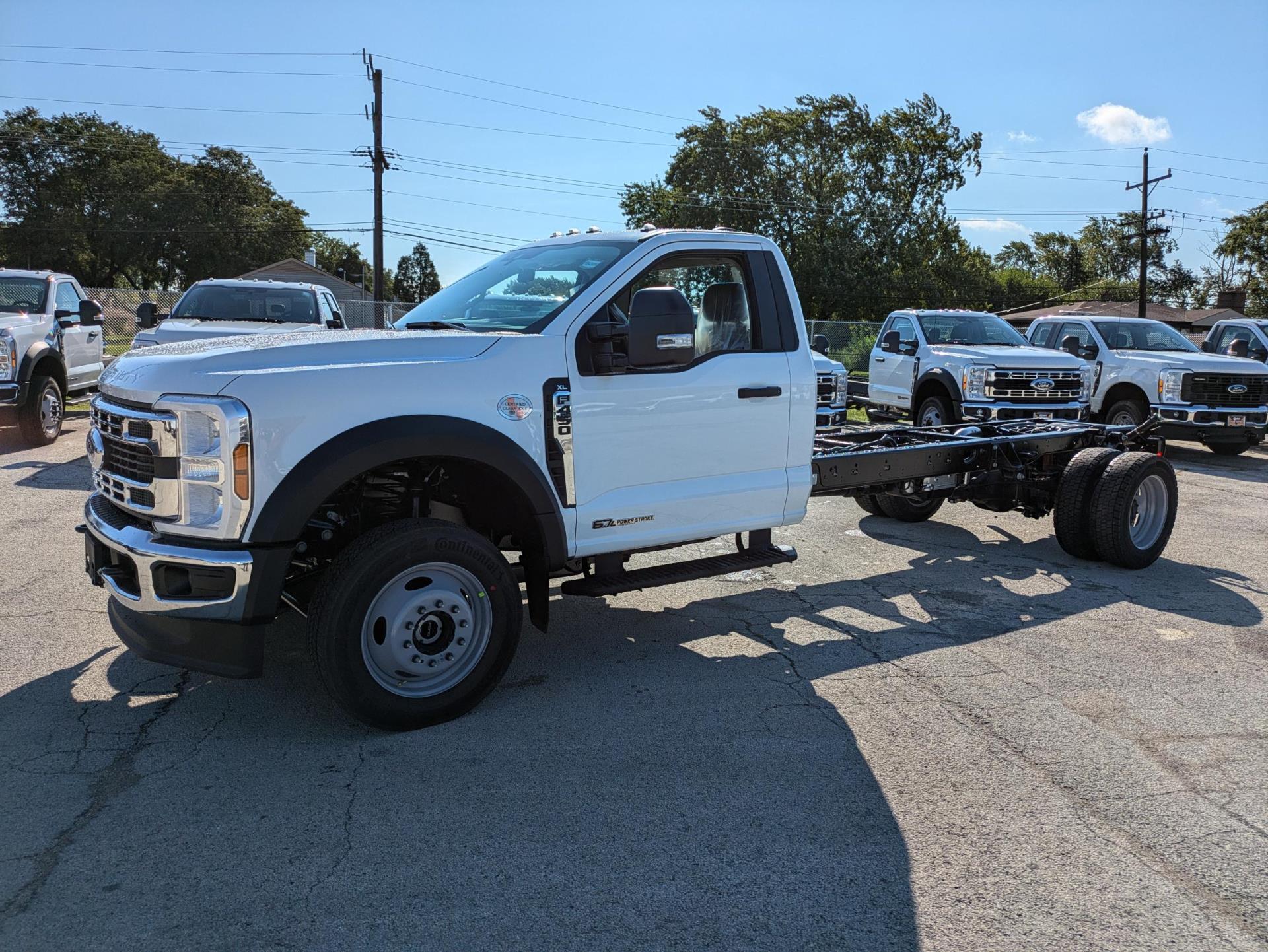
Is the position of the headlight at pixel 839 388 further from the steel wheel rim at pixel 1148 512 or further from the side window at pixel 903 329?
the steel wheel rim at pixel 1148 512

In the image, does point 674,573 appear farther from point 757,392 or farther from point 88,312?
point 88,312

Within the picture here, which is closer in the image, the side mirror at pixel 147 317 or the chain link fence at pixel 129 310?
the side mirror at pixel 147 317

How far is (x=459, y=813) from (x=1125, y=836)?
2367 mm

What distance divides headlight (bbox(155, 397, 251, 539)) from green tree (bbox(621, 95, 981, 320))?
46149mm

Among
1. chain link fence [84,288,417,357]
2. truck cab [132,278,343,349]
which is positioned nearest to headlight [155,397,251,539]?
truck cab [132,278,343,349]

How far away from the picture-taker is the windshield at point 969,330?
47.4 feet

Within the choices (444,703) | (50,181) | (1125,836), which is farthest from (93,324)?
(50,181)

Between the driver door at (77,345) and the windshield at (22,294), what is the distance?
0.20 metres

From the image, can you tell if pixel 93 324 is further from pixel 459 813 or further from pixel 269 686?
pixel 459 813

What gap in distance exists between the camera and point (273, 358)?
408 centimetres

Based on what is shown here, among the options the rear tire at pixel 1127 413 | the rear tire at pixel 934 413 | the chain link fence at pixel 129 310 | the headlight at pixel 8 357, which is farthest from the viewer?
the chain link fence at pixel 129 310

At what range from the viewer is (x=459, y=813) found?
360cm

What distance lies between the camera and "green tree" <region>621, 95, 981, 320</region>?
48375 mm

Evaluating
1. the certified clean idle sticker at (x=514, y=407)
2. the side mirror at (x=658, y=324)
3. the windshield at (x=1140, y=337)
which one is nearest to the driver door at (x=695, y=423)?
the side mirror at (x=658, y=324)
